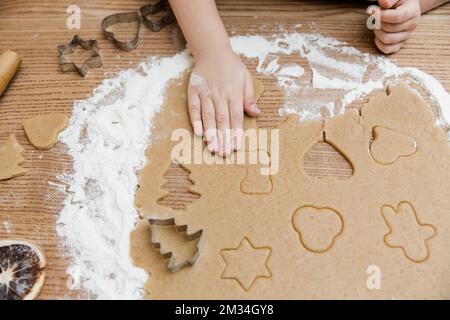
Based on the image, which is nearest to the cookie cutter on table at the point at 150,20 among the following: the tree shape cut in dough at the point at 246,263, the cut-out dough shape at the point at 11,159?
the cut-out dough shape at the point at 11,159

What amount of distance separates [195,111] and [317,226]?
42cm

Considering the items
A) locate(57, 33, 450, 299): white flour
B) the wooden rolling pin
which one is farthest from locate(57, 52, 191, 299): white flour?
the wooden rolling pin

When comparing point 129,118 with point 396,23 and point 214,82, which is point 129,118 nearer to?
point 214,82

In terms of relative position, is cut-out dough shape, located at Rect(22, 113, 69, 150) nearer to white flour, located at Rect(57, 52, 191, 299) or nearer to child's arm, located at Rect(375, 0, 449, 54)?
white flour, located at Rect(57, 52, 191, 299)

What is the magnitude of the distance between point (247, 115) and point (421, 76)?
0.47 m

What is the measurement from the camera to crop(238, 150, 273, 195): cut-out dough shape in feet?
3.93

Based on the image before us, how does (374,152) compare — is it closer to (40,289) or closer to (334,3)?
(334,3)

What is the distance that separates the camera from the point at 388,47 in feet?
4.63

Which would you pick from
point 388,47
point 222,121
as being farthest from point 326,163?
point 388,47

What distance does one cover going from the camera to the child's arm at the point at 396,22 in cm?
133

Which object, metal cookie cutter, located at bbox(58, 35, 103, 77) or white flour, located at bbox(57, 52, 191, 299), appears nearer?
white flour, located at bbox(57, 52, 191, 299)

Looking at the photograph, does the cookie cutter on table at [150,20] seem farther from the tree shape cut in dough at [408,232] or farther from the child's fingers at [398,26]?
the tree shape cut in dough at [408,232]

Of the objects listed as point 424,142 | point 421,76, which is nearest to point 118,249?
point 424,142

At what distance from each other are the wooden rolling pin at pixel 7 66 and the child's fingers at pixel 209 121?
20.8 inches
